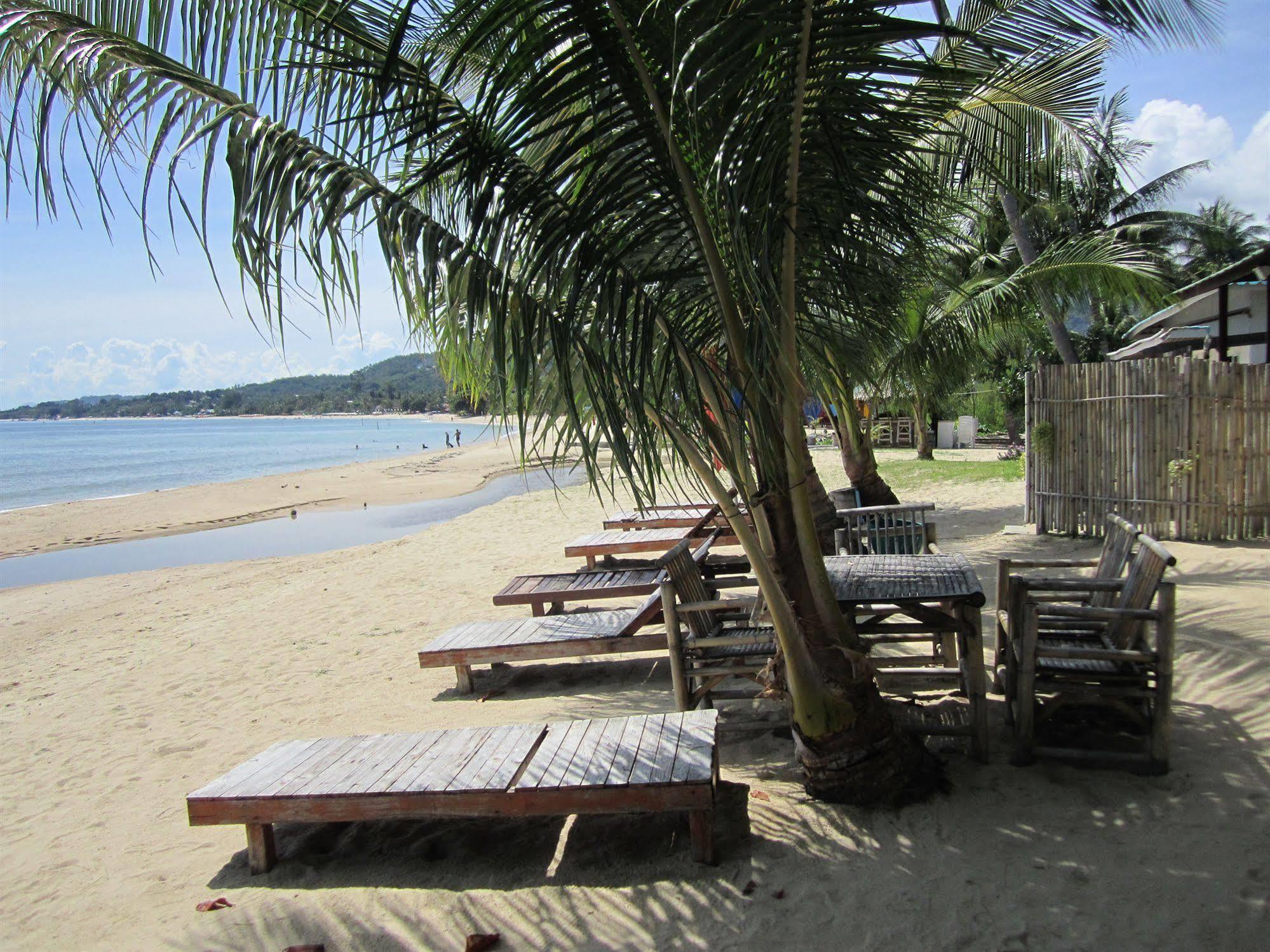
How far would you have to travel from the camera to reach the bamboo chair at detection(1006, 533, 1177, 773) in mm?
3244

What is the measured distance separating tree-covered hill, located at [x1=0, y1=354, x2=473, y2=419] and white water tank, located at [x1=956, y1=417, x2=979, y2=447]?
127804 mm

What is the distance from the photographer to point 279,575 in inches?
451

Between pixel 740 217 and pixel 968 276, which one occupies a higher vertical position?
pixel 968 276

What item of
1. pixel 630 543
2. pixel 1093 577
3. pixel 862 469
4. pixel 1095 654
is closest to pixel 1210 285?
pixel 862 469

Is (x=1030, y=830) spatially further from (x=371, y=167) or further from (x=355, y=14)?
(x=355, y=14)

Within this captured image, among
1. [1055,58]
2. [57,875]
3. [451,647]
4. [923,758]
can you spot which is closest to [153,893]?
[57,875]

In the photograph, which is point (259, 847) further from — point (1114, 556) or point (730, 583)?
point (1114, 556)

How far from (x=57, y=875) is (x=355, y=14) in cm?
351

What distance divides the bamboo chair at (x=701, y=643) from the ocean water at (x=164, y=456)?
3210 mm

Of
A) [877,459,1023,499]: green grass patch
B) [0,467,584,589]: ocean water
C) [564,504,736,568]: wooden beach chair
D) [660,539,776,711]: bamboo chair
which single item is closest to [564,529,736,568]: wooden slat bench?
[564,504,736,568]: wooden beach chair

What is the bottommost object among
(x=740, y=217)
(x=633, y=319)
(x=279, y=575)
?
(x=279, y=575)

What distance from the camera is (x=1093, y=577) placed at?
4.09m

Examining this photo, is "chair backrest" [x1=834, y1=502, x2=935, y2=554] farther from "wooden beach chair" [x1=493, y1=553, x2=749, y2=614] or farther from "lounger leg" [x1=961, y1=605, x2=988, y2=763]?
"lounger leg" [x1=961, y1=605, x2=988, y2=763]

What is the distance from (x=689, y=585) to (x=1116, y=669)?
192 centimetres
